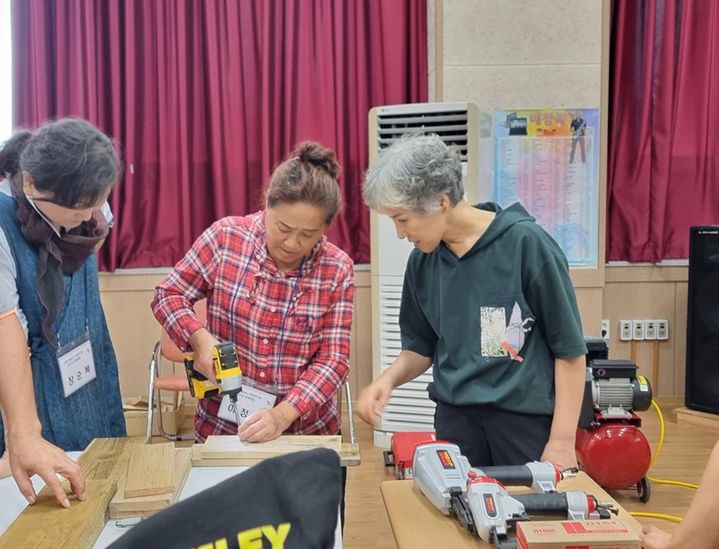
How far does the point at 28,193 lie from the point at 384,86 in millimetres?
2814

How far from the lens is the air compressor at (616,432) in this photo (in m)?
2.85

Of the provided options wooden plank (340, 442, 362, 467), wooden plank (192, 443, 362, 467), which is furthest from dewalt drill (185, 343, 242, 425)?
wooden plank (340, 442, 362, 467)

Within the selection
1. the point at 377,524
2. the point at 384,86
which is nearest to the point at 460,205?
the point at 377,524

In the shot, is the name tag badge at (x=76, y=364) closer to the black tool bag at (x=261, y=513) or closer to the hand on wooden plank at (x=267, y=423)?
the hand on wooden plank at (x=267, y=423)

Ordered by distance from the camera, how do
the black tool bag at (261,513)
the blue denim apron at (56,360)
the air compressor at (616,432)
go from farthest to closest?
the air compressor at (616,432) < the blue denim apron at (56,360) < the black tool bag at (261,513)

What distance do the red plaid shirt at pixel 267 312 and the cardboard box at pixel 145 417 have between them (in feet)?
7.04

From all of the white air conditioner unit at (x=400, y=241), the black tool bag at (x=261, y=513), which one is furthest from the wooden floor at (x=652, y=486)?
the black tool bag at (x=261, y=513)

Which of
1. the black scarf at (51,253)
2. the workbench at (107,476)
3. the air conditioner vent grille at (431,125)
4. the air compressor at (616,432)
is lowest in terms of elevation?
the air compressor at (616,432)

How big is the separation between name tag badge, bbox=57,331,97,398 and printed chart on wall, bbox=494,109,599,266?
2715 millimetres

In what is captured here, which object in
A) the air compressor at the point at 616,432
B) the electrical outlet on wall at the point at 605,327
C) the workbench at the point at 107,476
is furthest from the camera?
the electrical outlet on wall at the point at 605,327

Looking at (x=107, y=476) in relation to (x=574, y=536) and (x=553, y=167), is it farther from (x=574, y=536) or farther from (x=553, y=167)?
(x=553, y=167)

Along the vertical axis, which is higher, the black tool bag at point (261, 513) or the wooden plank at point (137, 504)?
the black tool bag at point (261, 513)

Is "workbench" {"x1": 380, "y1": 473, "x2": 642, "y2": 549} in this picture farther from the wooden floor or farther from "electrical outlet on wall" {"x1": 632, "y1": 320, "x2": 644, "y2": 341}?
"electrical outlet on wall" {"x1": 632, "y1": 320, "x2": 644, "y2": 341}

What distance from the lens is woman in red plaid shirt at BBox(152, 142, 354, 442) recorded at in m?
1.65
